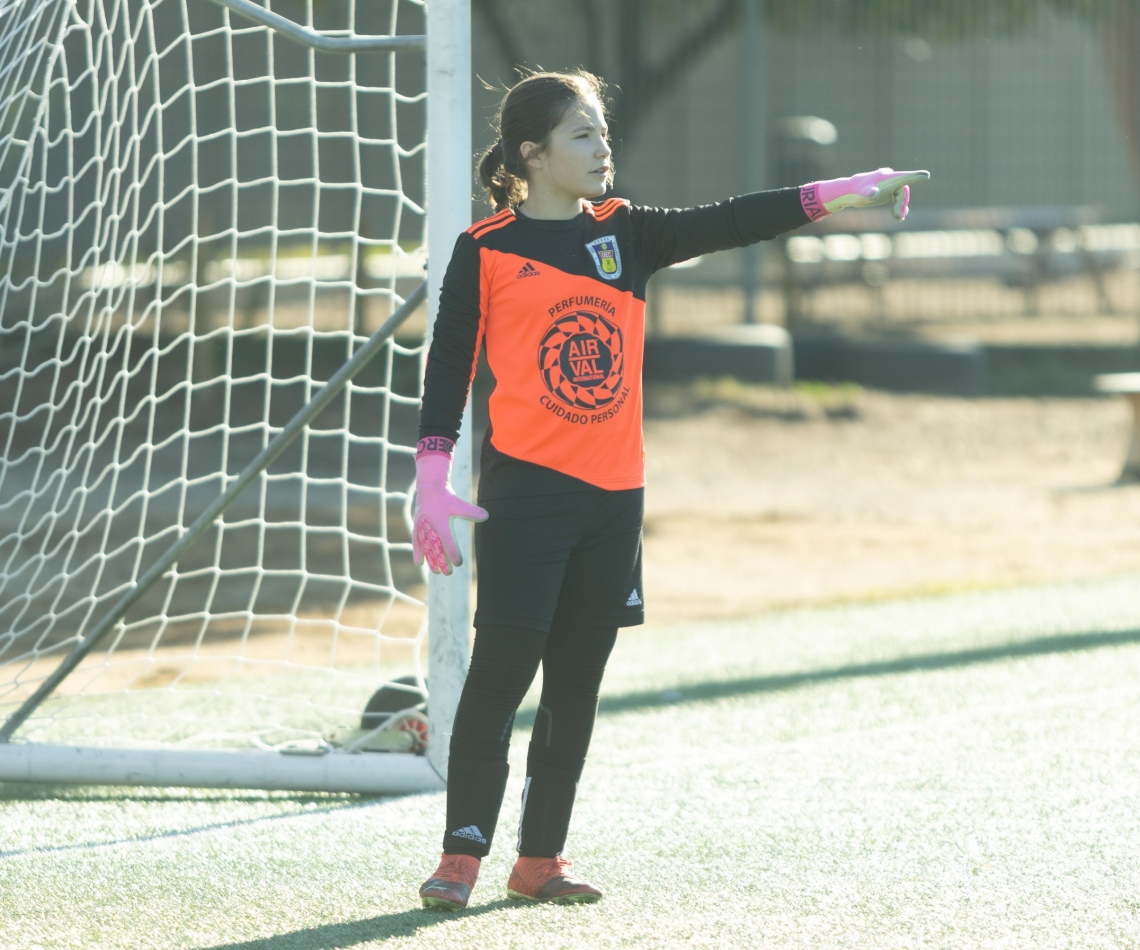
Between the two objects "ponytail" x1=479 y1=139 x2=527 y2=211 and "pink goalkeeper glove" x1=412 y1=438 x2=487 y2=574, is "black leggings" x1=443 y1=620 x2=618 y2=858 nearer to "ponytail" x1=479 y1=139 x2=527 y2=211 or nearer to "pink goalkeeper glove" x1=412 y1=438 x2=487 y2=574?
"pink goalkeeper glove" x1=412 y1=438 x2=487 y2=574

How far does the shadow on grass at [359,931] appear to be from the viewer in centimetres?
288

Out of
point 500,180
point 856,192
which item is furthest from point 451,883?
point 856,192

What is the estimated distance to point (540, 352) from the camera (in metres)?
2.91

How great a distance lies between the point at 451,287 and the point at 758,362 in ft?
33.3

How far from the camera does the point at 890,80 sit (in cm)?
1631

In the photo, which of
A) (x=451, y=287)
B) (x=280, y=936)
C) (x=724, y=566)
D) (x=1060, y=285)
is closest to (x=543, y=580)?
(x=451, y=287)

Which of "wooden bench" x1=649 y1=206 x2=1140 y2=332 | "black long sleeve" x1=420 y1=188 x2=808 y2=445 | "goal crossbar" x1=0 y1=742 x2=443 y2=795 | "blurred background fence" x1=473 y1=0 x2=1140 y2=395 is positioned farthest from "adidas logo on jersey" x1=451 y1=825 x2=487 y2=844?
"wooden bench" x1=649 y1=206 x2=1140 y2=332

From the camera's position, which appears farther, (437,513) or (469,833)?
(469,833)

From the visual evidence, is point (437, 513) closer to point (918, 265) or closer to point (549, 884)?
point (549, 884)

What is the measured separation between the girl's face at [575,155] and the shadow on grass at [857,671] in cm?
233

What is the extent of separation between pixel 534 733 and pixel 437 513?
1.99 feet

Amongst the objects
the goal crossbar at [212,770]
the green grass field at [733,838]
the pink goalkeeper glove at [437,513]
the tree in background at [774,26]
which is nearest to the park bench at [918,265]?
the tree in background at [774,26]

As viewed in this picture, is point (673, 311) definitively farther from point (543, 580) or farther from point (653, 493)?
point (543, 580)

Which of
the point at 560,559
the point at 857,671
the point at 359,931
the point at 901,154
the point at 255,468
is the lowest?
the point at 359,931
